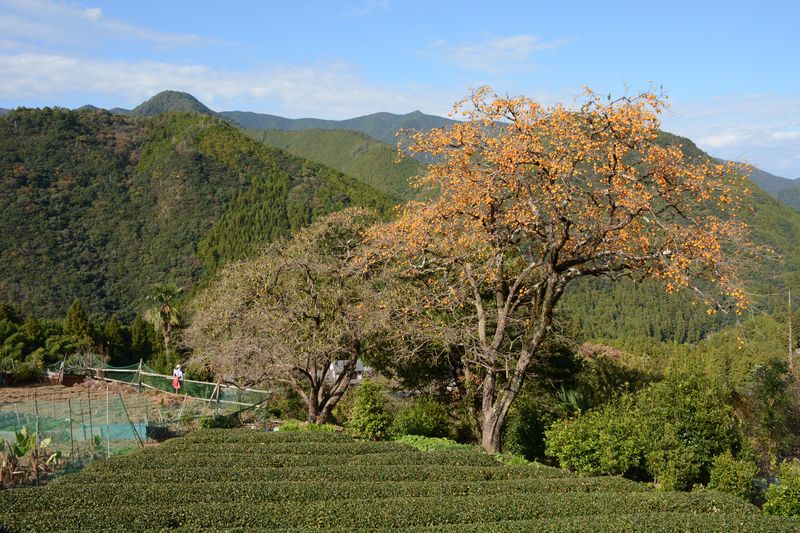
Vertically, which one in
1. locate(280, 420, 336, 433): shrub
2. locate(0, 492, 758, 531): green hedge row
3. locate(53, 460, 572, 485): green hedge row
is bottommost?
locate(280, 420, 336, 433): shrub

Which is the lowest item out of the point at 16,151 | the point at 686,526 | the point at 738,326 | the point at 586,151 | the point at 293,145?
the point at 686,526

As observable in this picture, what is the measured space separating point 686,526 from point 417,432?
8.90 m

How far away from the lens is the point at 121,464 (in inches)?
489

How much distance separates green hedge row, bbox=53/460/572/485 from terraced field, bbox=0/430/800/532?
2cm

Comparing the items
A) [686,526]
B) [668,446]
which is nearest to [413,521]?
[686,526]

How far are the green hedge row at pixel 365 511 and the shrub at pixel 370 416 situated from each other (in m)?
6.29

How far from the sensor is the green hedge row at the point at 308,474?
452 inches

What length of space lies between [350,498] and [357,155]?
151994 mm

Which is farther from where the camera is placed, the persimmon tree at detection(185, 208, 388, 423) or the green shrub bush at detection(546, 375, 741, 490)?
the persimmon tree at detection(185, 208, 388, 423)

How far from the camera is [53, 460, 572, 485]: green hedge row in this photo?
11.5 m

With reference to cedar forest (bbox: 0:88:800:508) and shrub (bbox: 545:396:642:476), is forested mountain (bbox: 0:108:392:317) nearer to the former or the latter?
cedar forest (bbox: 0:88:800:508)

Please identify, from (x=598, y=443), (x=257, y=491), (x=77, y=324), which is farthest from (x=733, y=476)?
(x=77, y=324)

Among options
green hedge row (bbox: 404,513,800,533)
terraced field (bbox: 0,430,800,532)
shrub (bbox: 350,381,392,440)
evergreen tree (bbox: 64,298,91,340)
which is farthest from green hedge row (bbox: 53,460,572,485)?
evergreen tree (bbox: 64,298,91,340)

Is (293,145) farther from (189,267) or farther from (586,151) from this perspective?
(586,151)
